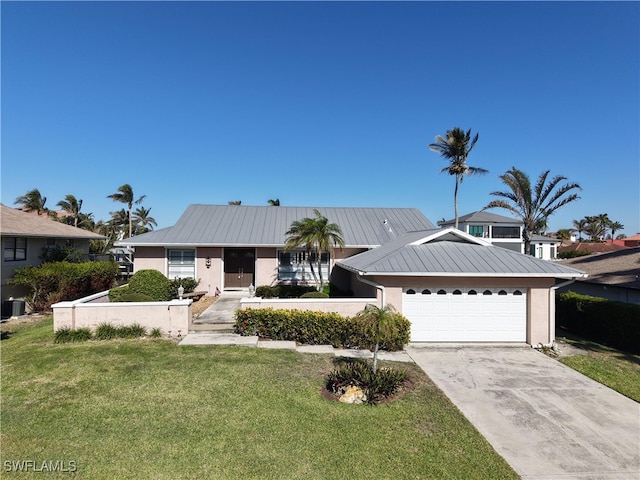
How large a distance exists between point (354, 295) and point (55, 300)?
14565 millimetres

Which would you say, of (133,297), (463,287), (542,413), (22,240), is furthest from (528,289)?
(22,240)

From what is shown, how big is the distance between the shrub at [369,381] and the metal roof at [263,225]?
12747 mm

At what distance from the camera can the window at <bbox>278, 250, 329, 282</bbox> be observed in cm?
2097

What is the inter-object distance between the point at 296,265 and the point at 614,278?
15.3 meters

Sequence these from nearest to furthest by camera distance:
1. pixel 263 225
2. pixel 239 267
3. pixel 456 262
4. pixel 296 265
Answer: pixel 456 262
pixel 296 265
pixel 239 267
pixel 263 225

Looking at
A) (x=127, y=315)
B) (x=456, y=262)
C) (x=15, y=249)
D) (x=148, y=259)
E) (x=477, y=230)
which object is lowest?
(x=127, y=315)

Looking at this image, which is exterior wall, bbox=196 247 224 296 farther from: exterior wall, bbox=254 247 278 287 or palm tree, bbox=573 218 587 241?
palm tree, bbox=573 218 587 241

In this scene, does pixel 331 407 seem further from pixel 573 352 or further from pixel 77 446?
pixel 573 352

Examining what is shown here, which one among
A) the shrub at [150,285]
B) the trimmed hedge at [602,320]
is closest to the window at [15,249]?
the shrub at [150,285]

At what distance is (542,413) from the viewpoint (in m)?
7.13

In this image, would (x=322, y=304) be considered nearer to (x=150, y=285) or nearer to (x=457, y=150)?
(x=150, y=285)

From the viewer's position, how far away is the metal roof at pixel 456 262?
37.1 ft

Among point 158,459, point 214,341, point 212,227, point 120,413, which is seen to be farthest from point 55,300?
point 158,459

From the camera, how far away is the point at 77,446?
5613mm
